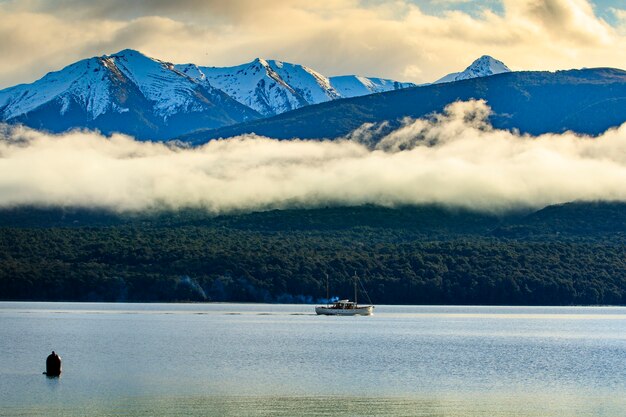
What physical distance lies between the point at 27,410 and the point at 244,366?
91.2ft

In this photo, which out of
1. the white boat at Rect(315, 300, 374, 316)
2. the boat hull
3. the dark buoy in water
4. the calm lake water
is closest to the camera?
the calm lake water

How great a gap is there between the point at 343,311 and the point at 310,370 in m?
101

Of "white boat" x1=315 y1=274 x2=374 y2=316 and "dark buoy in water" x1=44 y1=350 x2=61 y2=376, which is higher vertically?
"white boat" x1=315 y1=274 x2=374 y2=316

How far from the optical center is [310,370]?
3307 inches

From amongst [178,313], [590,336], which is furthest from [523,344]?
[178,313]

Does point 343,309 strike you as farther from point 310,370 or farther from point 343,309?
point 310,370

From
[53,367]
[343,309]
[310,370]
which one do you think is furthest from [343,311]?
[53,367]

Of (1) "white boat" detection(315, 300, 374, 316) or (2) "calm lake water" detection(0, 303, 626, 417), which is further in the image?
(1) "white boat" detection(315, 300, 374, 316)

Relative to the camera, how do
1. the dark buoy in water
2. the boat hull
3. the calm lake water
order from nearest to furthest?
the calm lake water, the dark buoy in water, the boat hull

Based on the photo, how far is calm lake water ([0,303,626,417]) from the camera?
208 ft

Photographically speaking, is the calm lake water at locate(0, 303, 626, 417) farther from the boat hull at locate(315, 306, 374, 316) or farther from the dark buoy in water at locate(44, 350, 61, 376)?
the boat hull at locate(315, 306, 374, 316)

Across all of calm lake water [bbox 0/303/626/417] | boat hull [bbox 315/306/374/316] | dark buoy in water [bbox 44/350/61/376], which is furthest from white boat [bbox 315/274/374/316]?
dark buoy in water [bbox 44/350/61/376]

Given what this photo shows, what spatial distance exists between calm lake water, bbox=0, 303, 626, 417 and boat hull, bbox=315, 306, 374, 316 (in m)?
36.7

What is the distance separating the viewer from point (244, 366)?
Answer: 86750mm
